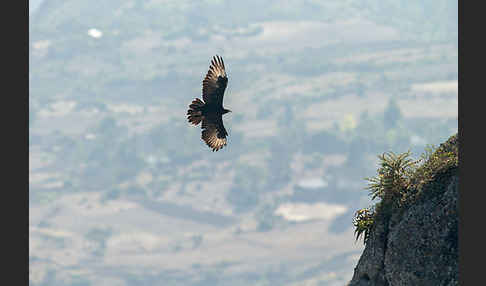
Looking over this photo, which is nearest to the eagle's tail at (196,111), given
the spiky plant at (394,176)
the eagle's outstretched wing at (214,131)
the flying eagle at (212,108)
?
the flying eagle at (212,108)

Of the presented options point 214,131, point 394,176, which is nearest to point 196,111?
point 214,131

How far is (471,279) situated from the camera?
77.6ft

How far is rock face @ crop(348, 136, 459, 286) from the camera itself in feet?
90.6

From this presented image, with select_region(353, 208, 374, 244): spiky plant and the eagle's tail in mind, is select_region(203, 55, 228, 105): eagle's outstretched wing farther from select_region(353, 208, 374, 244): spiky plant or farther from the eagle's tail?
select_region(353, 208, 374, 244): spiky plant

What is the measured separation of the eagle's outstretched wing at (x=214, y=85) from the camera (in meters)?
29.0

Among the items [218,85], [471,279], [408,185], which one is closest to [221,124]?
[218,85]

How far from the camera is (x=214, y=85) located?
96.0 ft

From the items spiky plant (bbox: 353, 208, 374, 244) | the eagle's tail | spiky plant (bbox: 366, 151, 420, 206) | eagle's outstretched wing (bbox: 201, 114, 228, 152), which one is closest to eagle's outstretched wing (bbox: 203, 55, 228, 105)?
the eagle's tail

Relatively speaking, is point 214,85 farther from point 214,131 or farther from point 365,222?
point 365,222

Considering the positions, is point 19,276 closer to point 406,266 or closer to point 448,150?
point 406,266

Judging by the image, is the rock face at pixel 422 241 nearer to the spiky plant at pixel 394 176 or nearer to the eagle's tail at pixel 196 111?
the spiky plant at pixel 394 176

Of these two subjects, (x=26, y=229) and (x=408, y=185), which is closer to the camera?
(x=26, y=229)

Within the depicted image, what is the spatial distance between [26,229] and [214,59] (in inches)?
340

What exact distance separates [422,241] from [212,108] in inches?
311
